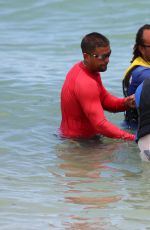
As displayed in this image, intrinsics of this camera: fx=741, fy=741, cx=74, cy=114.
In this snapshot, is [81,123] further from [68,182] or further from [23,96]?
[23,96]

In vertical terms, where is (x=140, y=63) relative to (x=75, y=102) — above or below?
above

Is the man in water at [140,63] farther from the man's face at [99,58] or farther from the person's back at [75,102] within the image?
the person's back at [75,102]

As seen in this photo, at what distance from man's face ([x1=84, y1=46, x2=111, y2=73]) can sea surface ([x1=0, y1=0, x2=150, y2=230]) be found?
0.89 m

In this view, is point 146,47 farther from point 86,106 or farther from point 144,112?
point 144,112

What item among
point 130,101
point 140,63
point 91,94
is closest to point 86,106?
point 91,94

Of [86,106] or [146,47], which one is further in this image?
[146,47]

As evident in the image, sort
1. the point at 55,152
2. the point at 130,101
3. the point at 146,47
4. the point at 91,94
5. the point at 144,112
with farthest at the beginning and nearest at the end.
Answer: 1. the point at 55,152
2. the point at 146,47
3. the point at 130,101
4. the point at 91,94
5. the point at 144,112

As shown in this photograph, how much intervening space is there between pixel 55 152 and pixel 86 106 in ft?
2.54

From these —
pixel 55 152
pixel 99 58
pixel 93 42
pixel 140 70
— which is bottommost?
pixel 55 152

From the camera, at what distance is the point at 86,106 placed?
23.3 ft

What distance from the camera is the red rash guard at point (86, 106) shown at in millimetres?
7086

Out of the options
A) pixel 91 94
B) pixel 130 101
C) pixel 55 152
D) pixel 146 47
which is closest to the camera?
pixel 91 94

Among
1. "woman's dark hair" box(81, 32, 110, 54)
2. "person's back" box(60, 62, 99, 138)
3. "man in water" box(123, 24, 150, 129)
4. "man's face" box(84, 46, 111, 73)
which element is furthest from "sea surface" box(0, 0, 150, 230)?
"woman's dark hair" box(81, 32, 110, 54)

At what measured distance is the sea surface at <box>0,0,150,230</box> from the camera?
219 inches
